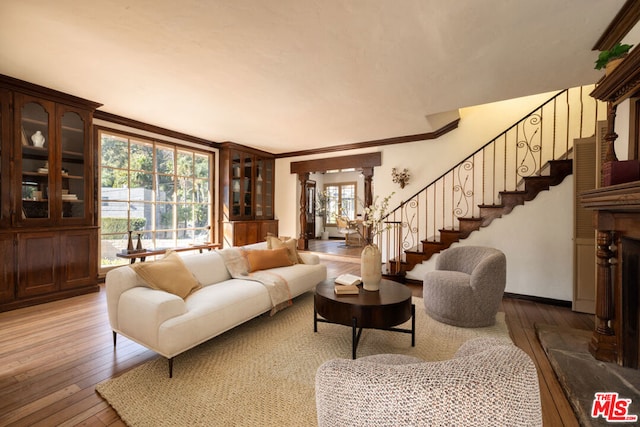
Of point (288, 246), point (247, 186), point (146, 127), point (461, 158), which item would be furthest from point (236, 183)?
point (461, 158)

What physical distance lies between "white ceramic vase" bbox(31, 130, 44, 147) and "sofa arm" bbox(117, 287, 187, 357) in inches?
114

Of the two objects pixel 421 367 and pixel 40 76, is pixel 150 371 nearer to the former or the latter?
pixel 421 367

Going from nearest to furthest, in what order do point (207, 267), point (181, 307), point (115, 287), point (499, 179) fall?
1. point (181, 307)
2. point (115, 287)
3. point (207, 267)
4. point (499, 179)

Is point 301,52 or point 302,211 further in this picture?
point 302,211

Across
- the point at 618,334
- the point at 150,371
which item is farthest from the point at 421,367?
the point at 618,334

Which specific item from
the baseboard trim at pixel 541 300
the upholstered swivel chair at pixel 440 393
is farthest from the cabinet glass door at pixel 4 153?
the baseboard trim at pixel 541 300

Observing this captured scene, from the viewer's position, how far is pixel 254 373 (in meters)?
2.03

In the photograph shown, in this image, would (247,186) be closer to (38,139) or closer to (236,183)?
(236,183)

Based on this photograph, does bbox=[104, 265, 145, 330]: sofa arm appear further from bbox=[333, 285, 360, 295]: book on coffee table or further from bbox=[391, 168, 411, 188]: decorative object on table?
bbox=[391, 168, 411, 188]: decorative object on table

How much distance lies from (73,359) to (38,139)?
120 inches

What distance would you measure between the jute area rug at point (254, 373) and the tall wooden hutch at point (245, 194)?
380 cm

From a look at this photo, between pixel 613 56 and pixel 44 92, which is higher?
pixel 44 92

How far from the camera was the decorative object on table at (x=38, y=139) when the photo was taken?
140 inches

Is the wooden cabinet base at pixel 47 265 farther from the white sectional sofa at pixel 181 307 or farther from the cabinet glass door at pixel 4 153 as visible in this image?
the white sectional sofa at pixel 181 307
